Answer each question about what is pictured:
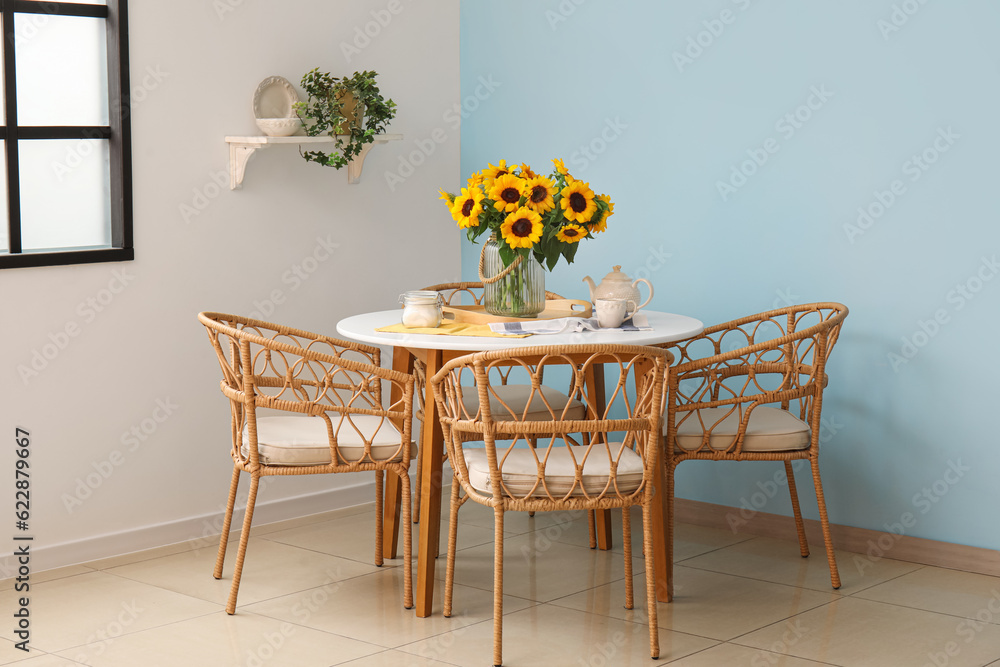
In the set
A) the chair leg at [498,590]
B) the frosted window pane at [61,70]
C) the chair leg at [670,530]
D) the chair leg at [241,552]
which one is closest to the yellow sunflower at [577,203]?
the chair leg at [670,530]

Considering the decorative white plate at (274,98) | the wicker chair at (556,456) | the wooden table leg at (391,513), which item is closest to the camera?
the wicker chair at (556,456)

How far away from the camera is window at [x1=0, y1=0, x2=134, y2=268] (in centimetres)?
321

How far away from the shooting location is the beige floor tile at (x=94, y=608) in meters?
2.82

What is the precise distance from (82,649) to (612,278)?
172 cm

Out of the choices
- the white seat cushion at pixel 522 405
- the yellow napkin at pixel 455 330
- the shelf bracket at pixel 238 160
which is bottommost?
the white seat cushion at pixel 522 405

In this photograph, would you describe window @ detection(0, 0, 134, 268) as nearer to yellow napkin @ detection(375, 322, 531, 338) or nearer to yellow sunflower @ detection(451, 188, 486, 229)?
yellow napkin @ detection(375, 322, 531, 338)

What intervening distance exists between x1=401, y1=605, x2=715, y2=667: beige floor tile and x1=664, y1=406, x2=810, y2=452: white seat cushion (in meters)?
0.55

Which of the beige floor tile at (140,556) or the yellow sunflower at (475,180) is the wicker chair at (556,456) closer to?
the yellow sunflower at (475,180)

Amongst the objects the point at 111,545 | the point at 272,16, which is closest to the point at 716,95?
the point at 272,16

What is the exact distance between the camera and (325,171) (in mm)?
3955

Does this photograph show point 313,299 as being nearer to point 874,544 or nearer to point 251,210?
point 251,210

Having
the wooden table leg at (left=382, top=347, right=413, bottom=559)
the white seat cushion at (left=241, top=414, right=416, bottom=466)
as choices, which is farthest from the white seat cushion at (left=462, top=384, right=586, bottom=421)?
the white seat cushion at (left=241, top=414, right=416, bottom=466)

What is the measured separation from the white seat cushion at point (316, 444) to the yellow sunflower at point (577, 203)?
30.3 inches

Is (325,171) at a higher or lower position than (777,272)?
higher
